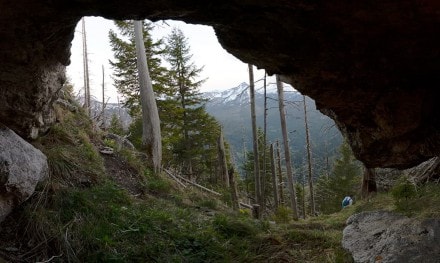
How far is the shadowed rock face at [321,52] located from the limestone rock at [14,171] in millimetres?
256

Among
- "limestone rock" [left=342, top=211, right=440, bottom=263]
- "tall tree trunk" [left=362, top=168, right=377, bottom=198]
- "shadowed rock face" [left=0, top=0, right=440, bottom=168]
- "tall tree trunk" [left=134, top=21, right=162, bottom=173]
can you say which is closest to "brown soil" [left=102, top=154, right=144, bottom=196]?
"tall tree trunk" [left=134, top=21, right=162, bottom=173]

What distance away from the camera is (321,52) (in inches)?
146

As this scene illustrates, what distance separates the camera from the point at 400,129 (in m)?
4.30

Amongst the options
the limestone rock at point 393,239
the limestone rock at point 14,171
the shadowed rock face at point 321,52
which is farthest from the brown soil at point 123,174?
the limestone rock at point 393,239

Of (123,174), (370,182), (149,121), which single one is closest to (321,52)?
(123,174)

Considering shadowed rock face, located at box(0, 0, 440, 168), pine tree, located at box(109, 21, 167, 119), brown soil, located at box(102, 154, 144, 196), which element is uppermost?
pine tree, located at box(109, 21, 167, 119)

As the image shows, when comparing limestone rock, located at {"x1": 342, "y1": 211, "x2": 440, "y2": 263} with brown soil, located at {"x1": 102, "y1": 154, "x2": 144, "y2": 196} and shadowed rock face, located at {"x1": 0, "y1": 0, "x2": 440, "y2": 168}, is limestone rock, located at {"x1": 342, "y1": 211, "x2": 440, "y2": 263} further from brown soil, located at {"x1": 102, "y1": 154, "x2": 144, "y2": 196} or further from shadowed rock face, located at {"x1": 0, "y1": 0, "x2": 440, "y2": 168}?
brown soil, located at {"x1": 102, "y1": 154, "x2": 144, "y2": 196}

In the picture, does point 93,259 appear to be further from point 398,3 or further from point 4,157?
point 398,3

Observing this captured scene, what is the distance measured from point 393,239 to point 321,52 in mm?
2664

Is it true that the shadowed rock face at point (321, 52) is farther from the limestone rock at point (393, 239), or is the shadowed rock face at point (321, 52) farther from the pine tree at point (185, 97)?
the pine tree at point (185, 97)

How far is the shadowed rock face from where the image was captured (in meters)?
3.06

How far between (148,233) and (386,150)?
4.04 metres

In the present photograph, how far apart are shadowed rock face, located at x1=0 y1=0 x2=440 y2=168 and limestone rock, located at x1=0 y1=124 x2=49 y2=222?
0.84ft

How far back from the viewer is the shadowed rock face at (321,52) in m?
3.06
